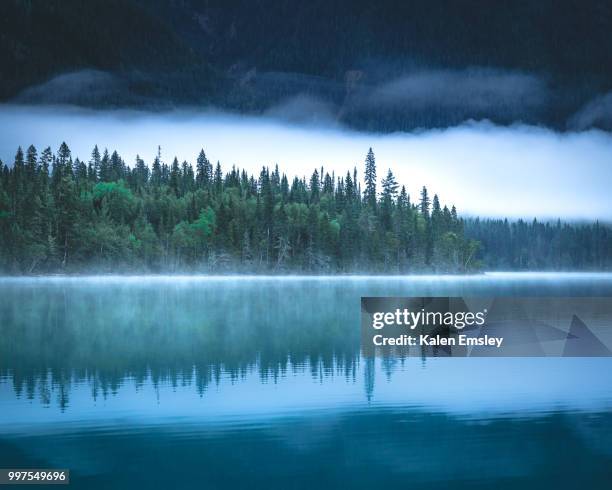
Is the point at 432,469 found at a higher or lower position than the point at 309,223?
lower

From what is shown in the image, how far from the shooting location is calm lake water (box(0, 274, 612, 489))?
16.1m

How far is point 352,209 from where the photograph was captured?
7466 inches

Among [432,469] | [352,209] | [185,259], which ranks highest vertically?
[352,209]

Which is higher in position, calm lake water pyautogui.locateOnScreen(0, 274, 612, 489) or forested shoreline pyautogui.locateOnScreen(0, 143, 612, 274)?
forested shoreline pyautogui.locateOnScreen(0, 143, 612, 274)

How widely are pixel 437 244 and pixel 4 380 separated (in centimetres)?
17651

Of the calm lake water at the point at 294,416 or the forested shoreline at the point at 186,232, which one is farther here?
the forested shoreline at the point at 186,232

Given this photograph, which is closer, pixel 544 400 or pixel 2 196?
pixel 544 400

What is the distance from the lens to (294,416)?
20.4 m

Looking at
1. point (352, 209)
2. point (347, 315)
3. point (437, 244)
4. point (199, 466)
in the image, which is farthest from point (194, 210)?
point (199, 466)

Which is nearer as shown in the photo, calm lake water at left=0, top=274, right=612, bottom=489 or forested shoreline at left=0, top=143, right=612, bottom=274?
calm lake water at left=0, top=274, right=612, bottom=489

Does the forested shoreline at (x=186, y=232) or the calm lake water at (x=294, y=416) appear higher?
the forested shoreline at (x=186, y=232)

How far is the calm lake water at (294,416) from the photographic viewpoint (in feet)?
52.9

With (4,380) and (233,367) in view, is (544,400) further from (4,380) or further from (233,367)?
(4,380)

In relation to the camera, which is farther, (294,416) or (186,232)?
(186,232)
